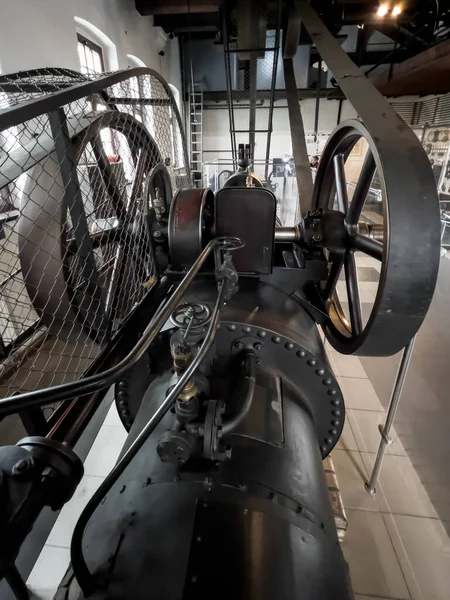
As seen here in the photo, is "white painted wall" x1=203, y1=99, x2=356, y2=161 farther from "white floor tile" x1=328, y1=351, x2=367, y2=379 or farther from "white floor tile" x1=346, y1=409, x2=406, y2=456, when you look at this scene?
"white floor tile" x1=346, y1=409, x2=406, y2=456

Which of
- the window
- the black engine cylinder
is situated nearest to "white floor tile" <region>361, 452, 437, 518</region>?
the black engine cylinder

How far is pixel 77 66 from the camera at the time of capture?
10.6 ft

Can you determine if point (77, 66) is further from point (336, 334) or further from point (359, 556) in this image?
point (359, 556)

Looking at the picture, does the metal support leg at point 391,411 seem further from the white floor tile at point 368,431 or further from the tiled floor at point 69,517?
the tiled floor at point 69,517

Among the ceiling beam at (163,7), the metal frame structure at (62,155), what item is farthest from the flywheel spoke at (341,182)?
the ceiling beam at (163,7)

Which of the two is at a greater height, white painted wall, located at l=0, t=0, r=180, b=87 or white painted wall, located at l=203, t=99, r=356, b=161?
white painted wall, located at l=0, t=0, r=180, b=87

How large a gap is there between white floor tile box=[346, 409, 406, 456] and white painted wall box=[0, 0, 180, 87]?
3.03 metres

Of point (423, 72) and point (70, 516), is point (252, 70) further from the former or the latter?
point (70, 516)

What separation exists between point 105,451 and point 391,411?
1319mm

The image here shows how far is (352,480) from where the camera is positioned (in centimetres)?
158

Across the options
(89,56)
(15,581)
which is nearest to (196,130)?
(89,56)

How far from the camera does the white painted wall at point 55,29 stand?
2334mm

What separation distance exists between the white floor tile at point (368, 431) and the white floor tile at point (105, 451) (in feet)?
3.95

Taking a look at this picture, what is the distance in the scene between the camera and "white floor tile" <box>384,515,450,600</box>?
120 cm
